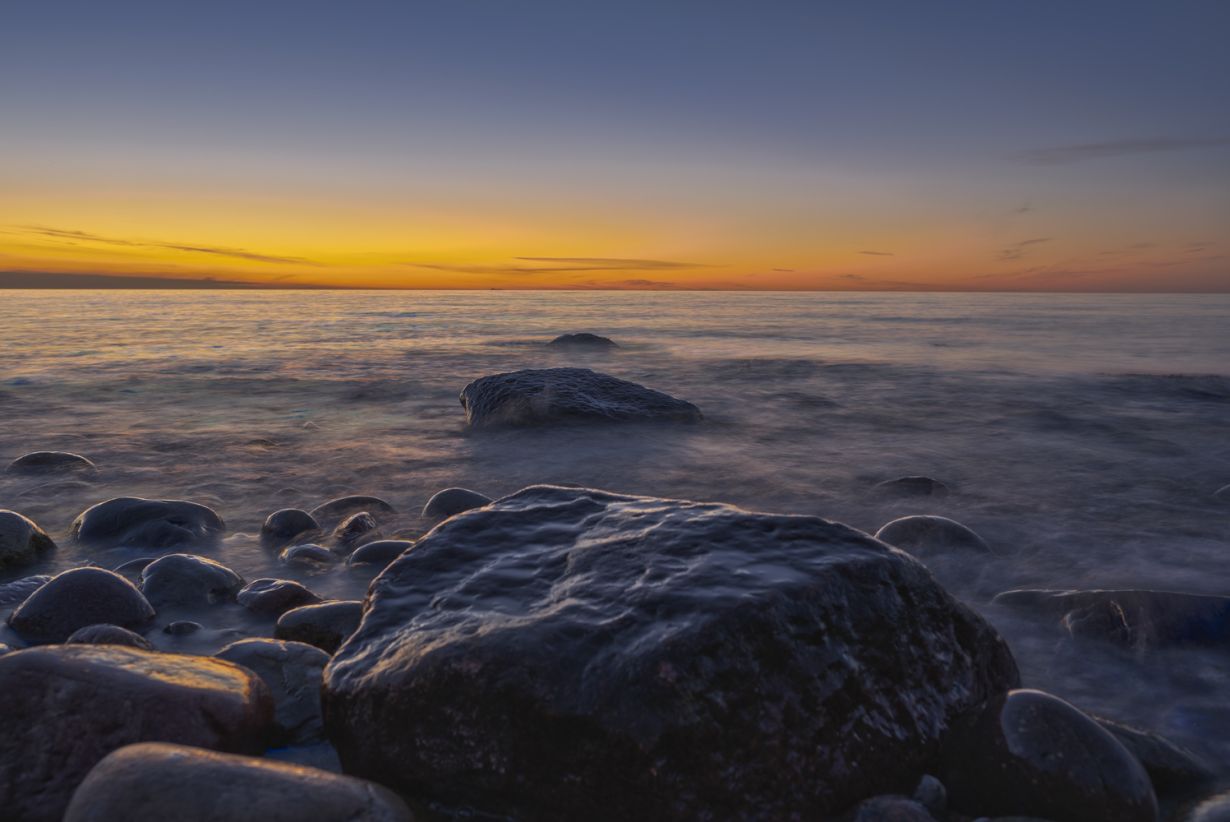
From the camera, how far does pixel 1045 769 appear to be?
1800mm

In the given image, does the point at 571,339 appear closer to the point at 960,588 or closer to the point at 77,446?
the point at 77,446

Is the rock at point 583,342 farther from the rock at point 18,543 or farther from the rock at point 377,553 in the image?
the rock at point 18,543

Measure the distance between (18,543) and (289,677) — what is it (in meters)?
2.26

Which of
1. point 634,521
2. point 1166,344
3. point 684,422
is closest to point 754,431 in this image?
point 684,422

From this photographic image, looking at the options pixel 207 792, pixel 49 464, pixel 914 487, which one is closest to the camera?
pixel 207 792

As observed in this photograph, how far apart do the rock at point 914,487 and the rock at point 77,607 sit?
4.26 m

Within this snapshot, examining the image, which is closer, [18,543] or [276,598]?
[276,598]

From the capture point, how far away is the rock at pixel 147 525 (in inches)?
156

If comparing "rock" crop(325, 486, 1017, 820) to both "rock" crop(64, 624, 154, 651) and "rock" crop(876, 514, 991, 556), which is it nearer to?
"rock" crop(64, 624, 154, 651)

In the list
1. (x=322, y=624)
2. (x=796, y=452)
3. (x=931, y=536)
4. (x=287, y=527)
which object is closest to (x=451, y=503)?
(x=287, y=527)

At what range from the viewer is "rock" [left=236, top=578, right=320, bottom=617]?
3.07m

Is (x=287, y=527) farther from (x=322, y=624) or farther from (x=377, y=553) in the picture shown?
(x=322, y=624)

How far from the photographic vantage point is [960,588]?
3.41 metres

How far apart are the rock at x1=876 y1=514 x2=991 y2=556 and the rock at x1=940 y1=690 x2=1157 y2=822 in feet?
6.22
